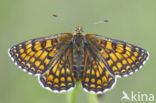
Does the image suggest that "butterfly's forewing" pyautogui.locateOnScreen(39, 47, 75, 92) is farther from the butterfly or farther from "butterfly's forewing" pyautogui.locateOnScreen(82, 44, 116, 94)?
"butterfly's forewing" pyautogui.locateOnScreen(82, 44, 116, 94)

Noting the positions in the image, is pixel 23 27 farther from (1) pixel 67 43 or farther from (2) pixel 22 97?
(1) pixel 67 43

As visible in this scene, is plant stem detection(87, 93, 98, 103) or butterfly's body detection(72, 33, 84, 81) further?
butterfly's body detection(72, 33, 84, 81)

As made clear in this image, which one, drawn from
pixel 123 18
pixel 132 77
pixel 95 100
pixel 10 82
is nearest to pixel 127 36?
pixel 123 18

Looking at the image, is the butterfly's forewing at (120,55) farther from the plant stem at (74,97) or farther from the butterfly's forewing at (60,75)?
the plant stem at (74,97)

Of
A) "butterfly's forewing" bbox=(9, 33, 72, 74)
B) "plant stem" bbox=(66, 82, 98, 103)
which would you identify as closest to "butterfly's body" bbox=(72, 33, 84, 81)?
"butterfly's forewing" bbox=(9, 33, 72, 74)

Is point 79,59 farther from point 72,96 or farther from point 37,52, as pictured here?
point 72,96

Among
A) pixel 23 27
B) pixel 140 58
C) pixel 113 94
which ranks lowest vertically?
pixel 113 94
